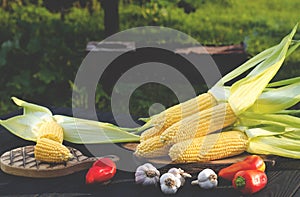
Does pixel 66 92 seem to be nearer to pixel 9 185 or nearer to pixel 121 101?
pixel 121 101

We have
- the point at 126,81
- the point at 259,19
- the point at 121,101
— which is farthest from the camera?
the point at 259,19

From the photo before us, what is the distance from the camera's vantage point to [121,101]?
4688mm

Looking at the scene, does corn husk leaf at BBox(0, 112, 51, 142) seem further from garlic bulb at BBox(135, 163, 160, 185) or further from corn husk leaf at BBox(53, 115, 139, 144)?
garlic bulb at BBox(135, 163, 160, 185)

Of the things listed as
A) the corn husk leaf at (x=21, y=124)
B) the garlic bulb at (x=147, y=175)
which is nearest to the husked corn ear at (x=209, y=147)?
the garlic bulb at (x=147, y=175)

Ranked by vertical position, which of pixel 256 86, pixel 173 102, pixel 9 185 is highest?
pixel 256 86

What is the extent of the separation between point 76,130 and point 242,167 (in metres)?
0.76

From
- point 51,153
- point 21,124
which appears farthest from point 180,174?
point 21,124

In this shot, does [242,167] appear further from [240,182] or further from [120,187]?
[120,187]

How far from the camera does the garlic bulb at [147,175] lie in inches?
84.7

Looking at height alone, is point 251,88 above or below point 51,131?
above

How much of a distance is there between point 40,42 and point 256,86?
313 cm

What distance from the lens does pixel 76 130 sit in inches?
102

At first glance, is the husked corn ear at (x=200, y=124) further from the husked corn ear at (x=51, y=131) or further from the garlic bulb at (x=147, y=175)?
the husked corn ear at (x=51, y=131)

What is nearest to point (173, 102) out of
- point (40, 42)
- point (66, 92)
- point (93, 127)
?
point (66, 92)
